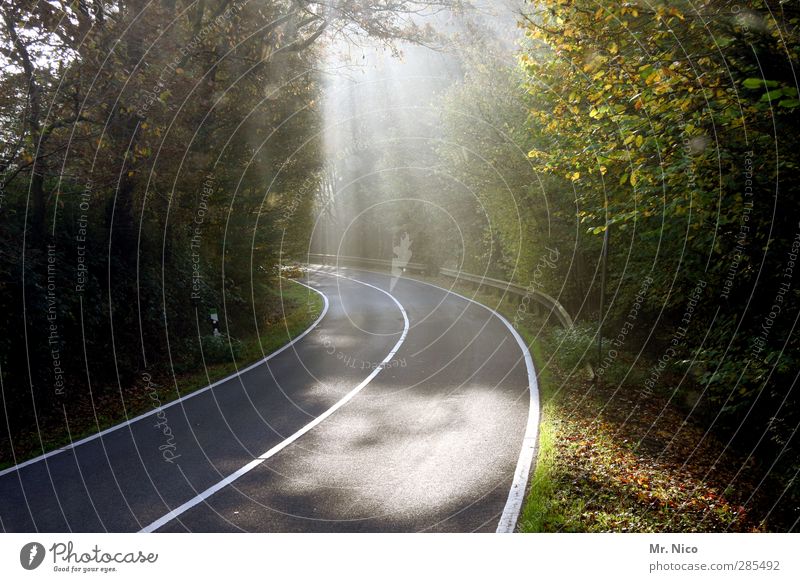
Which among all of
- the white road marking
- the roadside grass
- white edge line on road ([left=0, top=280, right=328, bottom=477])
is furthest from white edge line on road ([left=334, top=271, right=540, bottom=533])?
white edge line on road ([left=0, top=280, right=328, bottom=477])

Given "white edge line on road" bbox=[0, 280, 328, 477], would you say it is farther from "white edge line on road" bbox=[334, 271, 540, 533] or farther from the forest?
"white edge line on road" bbox=[334, 271, 540, 533]

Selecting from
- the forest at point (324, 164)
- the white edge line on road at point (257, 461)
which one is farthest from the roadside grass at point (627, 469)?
the white edge line on road at point (257, 461)

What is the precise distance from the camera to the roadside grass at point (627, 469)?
586 cm

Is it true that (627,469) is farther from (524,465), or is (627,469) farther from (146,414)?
(146,414)

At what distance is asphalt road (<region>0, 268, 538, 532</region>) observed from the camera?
20.6ft

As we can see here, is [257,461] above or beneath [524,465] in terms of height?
above

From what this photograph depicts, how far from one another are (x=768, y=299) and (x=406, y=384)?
748 cm

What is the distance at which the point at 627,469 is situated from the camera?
7109 millimetres

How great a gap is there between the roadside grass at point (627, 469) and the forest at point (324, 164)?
10.4 inches

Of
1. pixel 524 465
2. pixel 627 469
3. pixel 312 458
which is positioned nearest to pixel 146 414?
pixel 312 458

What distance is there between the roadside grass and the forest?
0.87 ft

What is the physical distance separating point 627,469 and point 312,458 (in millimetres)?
4203

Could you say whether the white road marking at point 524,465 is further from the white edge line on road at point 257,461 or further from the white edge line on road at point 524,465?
the white edge line on road at point 257,461

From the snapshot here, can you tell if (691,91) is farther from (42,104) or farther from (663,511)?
(42,104)
